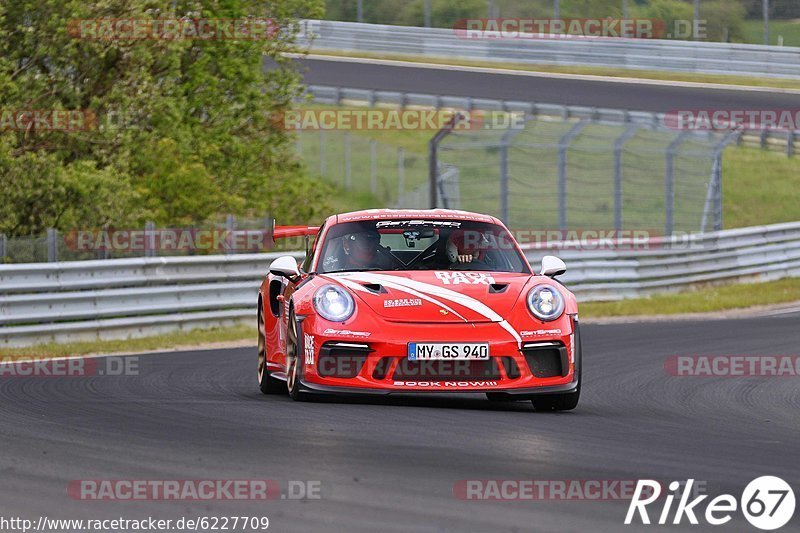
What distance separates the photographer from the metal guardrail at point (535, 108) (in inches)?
1318

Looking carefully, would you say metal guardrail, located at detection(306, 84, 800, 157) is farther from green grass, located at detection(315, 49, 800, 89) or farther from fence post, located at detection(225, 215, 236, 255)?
fence post, located at detection(225, 215, 236, 255)

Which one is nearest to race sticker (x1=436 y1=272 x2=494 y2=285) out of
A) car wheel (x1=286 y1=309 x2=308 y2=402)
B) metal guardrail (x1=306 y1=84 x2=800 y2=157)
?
car wheel (x1=286 y1=309 x2=308 y2=402)

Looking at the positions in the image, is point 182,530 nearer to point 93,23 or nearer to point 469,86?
point 93,23

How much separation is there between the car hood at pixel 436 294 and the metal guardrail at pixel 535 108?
2258 cm

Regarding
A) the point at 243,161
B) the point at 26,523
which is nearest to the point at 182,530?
the point at 26,523

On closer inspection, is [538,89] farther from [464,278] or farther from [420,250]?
[464,278]

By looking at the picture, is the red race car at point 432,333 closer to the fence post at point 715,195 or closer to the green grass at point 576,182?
the fence post at point 715,195

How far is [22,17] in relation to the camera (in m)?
22.5

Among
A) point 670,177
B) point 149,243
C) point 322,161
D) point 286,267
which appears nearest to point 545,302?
point 286,267

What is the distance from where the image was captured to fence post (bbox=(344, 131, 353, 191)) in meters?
38.0

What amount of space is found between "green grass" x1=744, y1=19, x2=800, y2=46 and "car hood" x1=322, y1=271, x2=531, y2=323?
28830mm

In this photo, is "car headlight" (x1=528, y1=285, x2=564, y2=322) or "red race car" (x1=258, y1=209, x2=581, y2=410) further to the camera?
"car headlight" (x1=528, y1=285, x2=564, y2=322)

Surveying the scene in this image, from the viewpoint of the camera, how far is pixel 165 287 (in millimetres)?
18031

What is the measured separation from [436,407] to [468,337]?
0.52 meters
